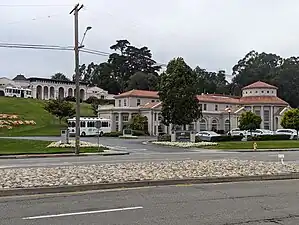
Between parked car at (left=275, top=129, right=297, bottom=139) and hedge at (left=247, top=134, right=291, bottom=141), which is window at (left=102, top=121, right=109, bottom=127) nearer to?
hedge at (left=247, top=134, right=291, bottom=141)

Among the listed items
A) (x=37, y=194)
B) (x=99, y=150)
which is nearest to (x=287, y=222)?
(x=37, y=194)

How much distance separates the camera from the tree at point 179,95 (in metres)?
49.6

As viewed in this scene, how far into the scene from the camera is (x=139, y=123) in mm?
75125

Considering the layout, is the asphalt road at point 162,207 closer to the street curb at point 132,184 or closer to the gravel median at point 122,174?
the street curb at point 132,184

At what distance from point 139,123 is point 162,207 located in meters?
65.2

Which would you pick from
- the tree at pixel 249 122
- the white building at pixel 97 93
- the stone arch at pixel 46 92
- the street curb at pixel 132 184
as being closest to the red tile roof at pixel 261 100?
the tree at pixel 249 122

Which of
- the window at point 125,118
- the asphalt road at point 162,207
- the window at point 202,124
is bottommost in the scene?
the asphalt road at point 162,207

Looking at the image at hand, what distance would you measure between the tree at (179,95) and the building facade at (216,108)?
1048 inches

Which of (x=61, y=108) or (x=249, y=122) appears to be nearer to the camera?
(x=249, y=122)

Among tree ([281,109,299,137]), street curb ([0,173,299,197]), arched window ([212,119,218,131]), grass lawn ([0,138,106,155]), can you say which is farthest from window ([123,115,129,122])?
street curb ([0,173,299,197])

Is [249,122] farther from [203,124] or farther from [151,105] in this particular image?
[151,105]

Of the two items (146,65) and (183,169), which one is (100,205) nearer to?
(183,169)

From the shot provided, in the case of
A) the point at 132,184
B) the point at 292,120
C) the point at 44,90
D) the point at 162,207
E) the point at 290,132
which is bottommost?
the point at 162,207

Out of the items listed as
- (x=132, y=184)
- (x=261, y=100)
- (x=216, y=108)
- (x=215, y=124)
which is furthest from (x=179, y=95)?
(x=261, y=100)
